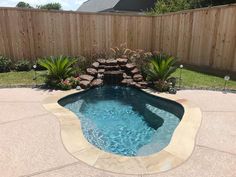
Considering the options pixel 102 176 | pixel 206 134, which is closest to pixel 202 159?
pixel 206 134

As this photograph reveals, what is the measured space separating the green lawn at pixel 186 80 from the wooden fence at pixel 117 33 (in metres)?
0.74

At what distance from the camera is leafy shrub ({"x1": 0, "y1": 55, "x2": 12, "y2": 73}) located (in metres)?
7.54

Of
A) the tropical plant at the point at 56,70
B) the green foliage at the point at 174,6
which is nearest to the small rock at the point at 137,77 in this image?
the tropical plant at the point at 56,70

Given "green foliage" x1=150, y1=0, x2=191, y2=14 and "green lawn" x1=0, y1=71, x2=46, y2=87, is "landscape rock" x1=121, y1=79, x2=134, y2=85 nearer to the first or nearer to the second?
"green lawn" x1=0, y1=71, x2=46, y2=87

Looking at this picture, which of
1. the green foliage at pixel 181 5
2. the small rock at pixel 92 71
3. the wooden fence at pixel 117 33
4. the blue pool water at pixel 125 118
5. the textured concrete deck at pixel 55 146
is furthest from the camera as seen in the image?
the green foliage at pixel 181 5

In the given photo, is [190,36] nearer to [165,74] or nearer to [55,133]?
[165,74]

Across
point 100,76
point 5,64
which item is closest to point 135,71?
point 100,76

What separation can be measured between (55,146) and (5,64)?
561 centimetres

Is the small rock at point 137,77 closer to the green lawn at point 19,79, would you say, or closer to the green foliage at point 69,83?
the green foliage at point 69,83

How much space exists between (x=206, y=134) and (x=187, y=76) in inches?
166

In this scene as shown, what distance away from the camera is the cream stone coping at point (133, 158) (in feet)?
8.82

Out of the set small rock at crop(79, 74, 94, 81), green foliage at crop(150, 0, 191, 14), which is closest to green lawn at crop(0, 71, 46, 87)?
small rock at crop(79, 74, 94, 81)

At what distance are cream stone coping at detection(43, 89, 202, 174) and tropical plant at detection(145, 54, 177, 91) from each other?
6.48 feet

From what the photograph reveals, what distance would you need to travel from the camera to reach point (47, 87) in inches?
245
